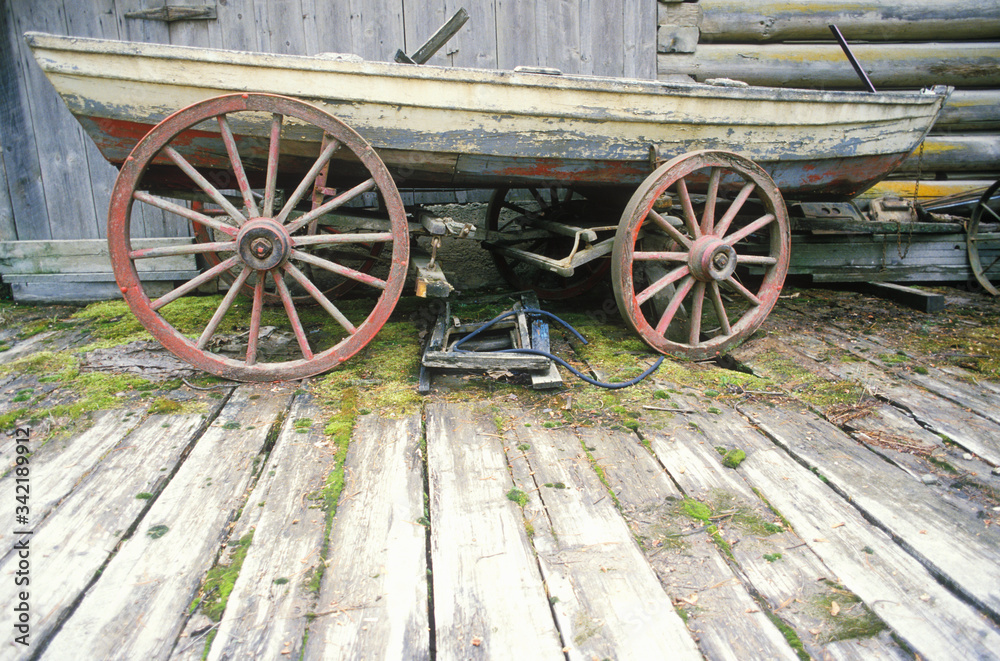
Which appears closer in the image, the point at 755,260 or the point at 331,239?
the point at 331,239

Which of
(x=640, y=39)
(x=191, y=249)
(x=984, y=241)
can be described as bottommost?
(x=984, y=241)

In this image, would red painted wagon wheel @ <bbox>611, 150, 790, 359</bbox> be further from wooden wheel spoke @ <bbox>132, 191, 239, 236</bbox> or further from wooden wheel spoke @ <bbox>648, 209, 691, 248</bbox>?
wooden wheel spoke @ <bbox>132, 191, 239, 236</bbox>

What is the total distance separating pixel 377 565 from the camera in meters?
1.37

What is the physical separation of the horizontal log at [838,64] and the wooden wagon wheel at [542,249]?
1288 millimetres

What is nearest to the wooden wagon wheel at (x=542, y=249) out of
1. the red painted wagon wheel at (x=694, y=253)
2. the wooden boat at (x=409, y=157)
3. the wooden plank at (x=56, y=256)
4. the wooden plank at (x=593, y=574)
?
the wooden boat at (x=409, y=157)

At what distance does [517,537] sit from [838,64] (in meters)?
4.62

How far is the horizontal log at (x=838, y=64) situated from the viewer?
4.34 metres

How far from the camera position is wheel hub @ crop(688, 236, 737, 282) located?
2781 millimetres

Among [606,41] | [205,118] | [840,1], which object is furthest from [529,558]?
[840,1]

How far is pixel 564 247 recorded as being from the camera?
4020mm

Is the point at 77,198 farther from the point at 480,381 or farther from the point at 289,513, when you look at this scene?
the point at 289,513

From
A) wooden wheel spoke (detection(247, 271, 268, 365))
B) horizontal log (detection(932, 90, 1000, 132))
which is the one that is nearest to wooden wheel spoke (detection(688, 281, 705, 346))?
wooden wheel spoke (detection(247, 271, 268, 365))

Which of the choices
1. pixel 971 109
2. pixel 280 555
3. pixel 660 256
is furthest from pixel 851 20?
pixel 280 555

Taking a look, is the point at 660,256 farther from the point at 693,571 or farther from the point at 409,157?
the point at 693,571
